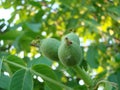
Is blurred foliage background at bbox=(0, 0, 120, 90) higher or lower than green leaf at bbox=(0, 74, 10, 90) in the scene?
lower

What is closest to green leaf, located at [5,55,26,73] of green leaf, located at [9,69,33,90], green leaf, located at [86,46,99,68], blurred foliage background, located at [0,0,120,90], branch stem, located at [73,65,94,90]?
green leaf, located at [9,69,33,90]

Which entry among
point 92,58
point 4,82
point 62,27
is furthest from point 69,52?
point 62,27

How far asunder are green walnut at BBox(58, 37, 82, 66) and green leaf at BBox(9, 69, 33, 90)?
0.17 meters

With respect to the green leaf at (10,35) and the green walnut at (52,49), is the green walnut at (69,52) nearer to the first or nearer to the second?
the green walnut at (52,49)

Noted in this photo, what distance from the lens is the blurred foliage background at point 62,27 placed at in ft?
5.76

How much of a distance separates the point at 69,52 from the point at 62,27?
187 centimetres

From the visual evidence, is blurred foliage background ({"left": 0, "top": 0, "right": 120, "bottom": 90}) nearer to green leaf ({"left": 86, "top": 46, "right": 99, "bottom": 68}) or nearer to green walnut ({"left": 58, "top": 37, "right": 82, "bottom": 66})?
green leaf ({"left": 86, "top": 46, "right": 99, "bottom": 68})

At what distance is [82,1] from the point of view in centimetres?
232

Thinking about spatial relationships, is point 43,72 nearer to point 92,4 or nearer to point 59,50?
point 59,50

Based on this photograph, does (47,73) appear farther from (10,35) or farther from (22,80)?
(10,35)

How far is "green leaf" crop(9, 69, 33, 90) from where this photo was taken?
105 cm

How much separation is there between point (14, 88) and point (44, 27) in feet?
4.33

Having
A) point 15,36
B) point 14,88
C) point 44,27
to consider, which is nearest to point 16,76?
point 14,88

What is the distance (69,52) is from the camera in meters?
0.96
